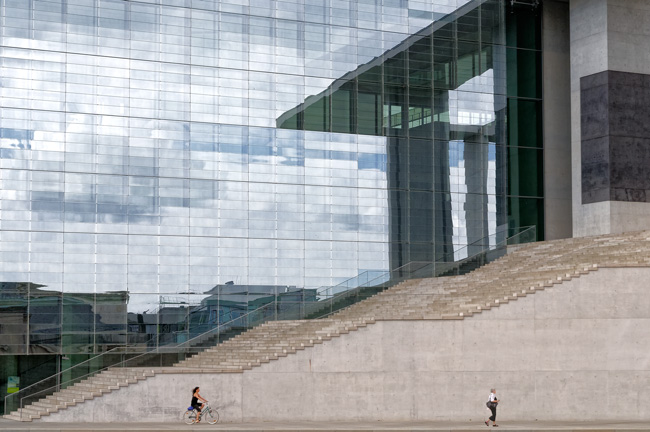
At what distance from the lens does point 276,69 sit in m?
45.8

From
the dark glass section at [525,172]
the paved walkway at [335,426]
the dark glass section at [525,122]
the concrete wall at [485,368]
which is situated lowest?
the paved walkway at [335,426]

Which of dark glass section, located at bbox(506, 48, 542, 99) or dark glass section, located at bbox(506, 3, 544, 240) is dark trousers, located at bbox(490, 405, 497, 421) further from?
dark glass section, located at bbox(506, 48, 542, 99)

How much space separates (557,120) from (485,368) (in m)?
19.6

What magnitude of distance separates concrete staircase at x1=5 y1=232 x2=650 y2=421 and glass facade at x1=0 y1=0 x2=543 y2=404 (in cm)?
261

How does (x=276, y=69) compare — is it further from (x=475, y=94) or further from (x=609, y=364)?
(x=609, y=364)

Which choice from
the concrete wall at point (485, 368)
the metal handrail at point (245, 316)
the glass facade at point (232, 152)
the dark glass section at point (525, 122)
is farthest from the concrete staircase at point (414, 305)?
the dark glass section at point (525, 122)

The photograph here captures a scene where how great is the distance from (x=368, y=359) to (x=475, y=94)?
18456mm

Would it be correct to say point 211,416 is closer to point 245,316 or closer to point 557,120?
point 245,316

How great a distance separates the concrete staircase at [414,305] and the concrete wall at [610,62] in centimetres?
309

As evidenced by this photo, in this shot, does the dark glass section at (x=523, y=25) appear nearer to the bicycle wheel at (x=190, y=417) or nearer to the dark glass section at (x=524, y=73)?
the dark glass section at (x=524, y=73)

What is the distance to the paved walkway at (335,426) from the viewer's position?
31781mm

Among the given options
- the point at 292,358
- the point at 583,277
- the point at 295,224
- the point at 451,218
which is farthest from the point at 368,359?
the point at 451,218

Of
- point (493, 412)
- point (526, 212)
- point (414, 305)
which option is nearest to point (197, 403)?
point (493, 412)

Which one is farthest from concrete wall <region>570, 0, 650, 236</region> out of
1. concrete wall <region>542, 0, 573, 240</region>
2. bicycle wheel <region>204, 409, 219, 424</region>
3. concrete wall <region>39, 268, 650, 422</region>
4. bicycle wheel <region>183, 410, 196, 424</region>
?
bicycle wheel <region>183, 410, 196, 424</region>
